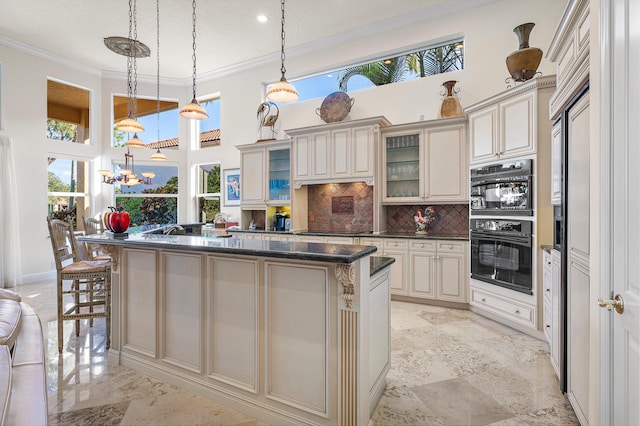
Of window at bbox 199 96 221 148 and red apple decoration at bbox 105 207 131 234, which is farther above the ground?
window at bbox 199 96 221 148

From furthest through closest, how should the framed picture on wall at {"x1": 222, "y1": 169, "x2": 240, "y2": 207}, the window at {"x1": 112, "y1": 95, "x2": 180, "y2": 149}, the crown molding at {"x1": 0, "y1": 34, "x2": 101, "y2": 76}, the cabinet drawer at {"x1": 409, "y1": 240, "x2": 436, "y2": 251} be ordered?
the window at {"x1": 112, "y1": 95, "x2": 180, "y2": 149} → the framed picture on wall at {"x1": 222, "y1": 169, "x2": 240, "y2": 207} → the crown molding at {"x1": 0, "y1": 34, "x2": 101, "y2": 76} → the cabinet drawer at {"x1": 409, "y1": 240, "x2": 436, "y2": 251}

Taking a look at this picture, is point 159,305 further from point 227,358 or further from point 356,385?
point 356,385

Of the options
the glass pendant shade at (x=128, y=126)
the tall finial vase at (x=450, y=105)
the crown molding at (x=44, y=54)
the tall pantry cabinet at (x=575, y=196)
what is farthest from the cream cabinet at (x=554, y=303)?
the crown molding at (x=44, y=54)

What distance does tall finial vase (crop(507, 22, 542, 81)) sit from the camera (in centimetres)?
345

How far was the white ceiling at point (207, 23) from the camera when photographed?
14.8ft

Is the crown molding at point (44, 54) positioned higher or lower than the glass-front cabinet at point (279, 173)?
higher

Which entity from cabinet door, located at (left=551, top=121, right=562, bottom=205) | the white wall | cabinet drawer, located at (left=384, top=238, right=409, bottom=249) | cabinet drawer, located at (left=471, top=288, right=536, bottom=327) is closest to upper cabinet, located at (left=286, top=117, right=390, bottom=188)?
the white wall

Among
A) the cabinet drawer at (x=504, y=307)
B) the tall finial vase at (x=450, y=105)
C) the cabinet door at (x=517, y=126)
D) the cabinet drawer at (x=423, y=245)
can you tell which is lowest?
the cabinet drawer at (x=504, y=307)

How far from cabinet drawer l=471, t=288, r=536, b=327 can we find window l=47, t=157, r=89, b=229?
694 centimetres

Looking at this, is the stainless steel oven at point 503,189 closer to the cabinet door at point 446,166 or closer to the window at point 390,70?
the cabinet door at point 446,166

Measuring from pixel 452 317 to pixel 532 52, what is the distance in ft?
10.1

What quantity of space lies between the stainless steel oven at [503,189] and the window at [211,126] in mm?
5268

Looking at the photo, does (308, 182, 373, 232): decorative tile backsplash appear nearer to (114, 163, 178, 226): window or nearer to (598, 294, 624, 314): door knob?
(114, 163, 178, 226): window

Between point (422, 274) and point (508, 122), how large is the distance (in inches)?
81.0
